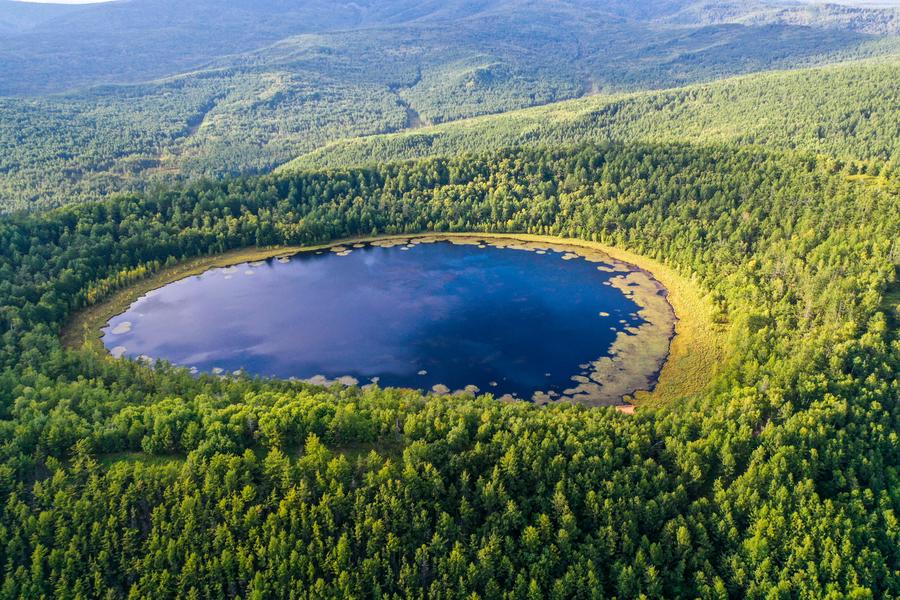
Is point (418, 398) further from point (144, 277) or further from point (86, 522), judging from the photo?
point (144, 277)

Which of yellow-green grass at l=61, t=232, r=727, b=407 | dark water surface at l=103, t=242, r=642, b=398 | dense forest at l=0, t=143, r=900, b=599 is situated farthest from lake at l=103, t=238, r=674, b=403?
dense forest at l=0, t=143, r=900, b=599

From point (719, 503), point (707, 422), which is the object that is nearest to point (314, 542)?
point (719, 503)

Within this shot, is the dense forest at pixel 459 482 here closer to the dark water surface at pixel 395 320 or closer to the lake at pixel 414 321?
the lake at pixel 414 321

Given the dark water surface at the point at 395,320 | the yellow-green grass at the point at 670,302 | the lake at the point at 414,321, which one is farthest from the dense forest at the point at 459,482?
the dark water surface at the point at 395,320

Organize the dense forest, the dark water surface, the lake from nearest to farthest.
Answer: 1. the dense forest
2. the lake
3. the dark water surface

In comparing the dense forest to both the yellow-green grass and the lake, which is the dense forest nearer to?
the yellow-green grass

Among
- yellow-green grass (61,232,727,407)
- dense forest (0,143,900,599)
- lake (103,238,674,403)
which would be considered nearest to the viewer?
dense forest (0,143,900,599)

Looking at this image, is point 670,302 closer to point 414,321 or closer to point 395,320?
point 414,321
